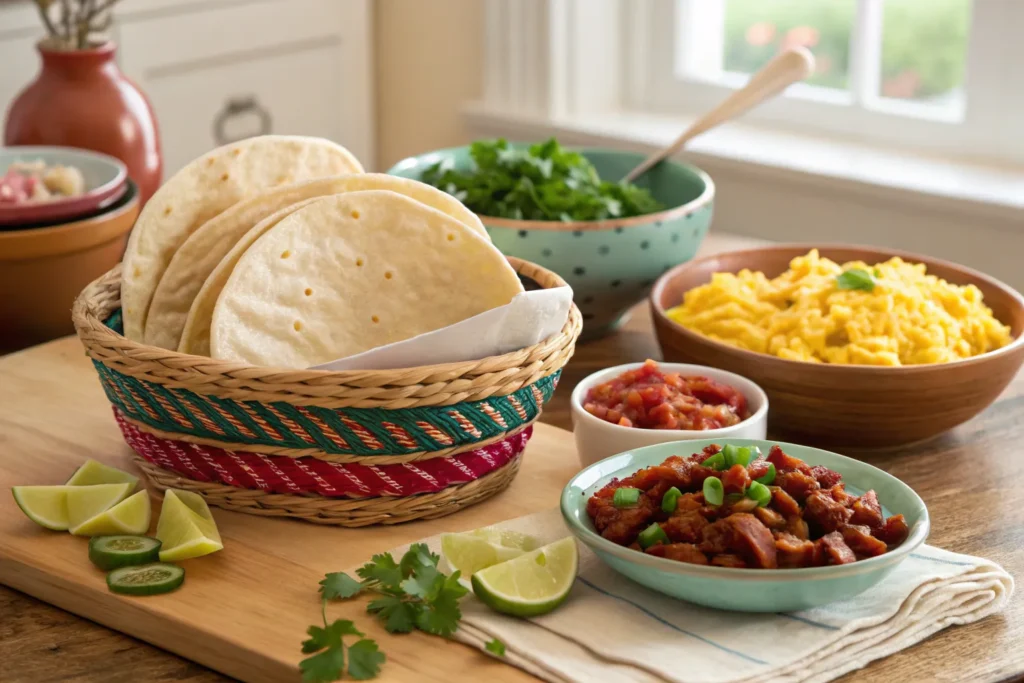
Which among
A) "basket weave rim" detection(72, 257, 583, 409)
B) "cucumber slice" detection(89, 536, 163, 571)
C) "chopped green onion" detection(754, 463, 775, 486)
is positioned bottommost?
"cucumber slice" detection(89, 536, 163, 571)

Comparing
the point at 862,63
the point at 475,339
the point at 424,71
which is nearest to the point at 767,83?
the point at 475,339

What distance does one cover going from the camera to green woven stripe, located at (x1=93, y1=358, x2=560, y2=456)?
130 cm

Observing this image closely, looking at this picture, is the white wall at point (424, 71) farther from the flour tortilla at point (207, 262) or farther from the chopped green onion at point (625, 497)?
the chopped green onion at point (625, 497)

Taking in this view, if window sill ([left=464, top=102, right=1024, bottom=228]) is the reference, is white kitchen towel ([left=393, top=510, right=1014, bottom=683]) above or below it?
below

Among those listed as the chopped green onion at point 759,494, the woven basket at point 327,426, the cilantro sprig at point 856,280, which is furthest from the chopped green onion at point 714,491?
the cilantro sprig at point 856,280

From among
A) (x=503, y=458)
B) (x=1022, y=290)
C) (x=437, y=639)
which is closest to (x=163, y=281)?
(x=503, y=458)

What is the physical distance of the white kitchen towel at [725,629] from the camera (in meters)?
1.11

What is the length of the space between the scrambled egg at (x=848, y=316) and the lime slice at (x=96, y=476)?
2.58 ft

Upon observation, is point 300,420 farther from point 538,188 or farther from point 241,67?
point 241,67

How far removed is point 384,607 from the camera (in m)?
1.20

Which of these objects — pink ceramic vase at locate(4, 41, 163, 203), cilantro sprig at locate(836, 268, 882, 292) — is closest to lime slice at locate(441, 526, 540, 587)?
cilantro sprig at locate(836, 268, 882, 292)

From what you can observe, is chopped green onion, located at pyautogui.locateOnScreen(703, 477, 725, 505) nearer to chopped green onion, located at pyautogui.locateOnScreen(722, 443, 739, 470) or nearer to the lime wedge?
chopped green onion, located at pyautogui.locateOnScreen(722, 443, 739, 470)

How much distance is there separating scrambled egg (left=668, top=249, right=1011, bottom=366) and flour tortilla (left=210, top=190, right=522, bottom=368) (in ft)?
1.51

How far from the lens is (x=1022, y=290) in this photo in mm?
2742
